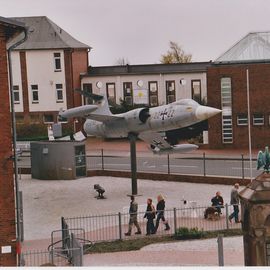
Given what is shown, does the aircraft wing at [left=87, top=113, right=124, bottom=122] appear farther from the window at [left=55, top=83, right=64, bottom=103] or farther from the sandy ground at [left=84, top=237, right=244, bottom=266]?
the window at [left=55, top=83, right=64, bottom=103]

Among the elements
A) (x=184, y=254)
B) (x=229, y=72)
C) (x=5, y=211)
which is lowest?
(x=184, y=254)

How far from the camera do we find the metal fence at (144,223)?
23.9m

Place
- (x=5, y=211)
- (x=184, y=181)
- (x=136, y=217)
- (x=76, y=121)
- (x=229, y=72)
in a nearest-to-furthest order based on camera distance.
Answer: (x=5, y=211)
(x=136, y=217)
(x=184, y=181)
(x=229, y=72)
(x=76, y=121)

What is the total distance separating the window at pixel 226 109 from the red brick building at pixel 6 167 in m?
29.7

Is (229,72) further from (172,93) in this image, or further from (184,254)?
(184,254)

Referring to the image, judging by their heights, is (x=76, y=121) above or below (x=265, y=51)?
below

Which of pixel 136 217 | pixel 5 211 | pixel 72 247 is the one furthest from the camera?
pixel 136 217

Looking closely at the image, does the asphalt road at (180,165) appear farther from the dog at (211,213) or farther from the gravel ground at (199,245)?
the gravel ground at (199,245)

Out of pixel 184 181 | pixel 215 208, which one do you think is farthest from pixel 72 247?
pixel 184 181

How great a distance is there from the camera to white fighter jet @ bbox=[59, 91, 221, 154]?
29750 mm

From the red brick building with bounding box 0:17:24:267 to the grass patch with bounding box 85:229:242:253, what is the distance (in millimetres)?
4124

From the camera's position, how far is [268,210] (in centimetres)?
1496

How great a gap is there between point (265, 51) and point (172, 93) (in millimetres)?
10617

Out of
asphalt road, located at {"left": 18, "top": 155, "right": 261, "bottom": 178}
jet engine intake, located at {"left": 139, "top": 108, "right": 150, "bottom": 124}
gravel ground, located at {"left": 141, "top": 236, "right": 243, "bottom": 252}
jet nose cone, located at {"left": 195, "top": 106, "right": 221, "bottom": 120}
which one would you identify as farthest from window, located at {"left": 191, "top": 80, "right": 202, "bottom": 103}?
gravel ground, located at {"left": 141, "top": 236, "right": 243, "bottom": 252}
